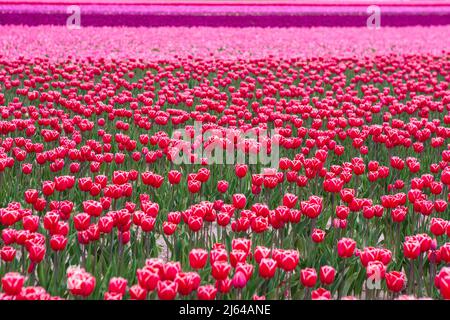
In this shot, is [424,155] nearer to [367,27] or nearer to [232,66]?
[232,66]

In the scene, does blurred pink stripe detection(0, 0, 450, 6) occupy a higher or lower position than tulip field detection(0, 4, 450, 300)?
higher

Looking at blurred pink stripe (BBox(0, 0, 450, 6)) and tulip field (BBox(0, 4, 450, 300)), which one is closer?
tulip field (BBox(0, 4, 450, 300))

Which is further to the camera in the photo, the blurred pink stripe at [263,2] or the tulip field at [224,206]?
the blurred pink stripe at [263,2]

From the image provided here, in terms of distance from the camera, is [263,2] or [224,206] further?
[263,2]

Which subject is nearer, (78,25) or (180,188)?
(180,188)

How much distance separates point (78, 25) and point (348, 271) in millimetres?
18812

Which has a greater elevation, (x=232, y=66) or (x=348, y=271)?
(x=232, y=66)

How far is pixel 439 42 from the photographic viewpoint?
55.2 ft

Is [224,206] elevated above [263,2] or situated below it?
below

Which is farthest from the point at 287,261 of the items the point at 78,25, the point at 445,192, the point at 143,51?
the point at 78,25

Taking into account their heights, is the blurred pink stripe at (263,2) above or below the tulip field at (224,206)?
above
